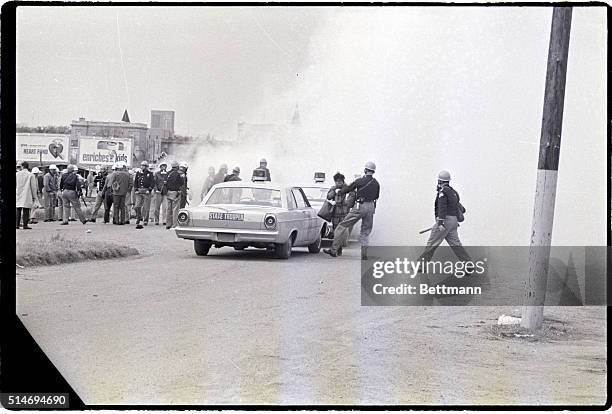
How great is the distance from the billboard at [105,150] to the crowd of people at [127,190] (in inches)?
1.8

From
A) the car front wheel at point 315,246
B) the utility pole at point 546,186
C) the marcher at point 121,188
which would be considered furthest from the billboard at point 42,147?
the utility pole at point 546,186

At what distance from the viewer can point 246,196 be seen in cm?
590

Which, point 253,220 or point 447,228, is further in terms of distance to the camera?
point 253,220

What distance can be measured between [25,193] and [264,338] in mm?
1426

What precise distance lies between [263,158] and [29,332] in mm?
1490

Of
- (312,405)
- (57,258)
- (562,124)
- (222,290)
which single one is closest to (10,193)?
(57,258)

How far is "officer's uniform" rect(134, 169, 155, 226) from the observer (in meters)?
5.89

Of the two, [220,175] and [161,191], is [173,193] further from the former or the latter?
[220,175]

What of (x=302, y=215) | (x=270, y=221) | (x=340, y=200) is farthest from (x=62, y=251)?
(x=340, y=200)

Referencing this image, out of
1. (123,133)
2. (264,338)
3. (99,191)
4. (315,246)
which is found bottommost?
(264,338)

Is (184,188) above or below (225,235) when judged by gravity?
above

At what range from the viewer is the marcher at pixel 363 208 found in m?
5.82

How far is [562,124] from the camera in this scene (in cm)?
584

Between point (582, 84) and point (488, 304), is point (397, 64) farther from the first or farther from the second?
point (488, 304)
